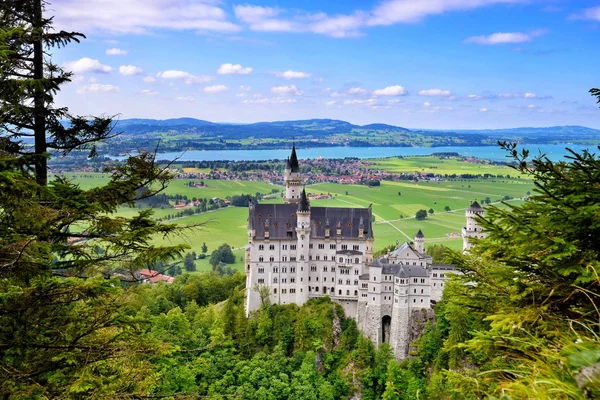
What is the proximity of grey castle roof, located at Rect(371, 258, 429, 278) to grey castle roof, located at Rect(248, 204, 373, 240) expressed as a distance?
4347 mm

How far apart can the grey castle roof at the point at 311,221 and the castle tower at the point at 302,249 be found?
1115 mm

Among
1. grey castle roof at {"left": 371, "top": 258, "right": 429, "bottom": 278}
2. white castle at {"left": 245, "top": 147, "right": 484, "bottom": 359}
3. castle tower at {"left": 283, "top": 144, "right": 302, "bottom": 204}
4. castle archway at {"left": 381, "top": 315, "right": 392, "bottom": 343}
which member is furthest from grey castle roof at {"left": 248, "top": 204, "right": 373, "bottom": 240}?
castle archway at {"left": 381, "top": 315, "right": 392, "bottom": 343}

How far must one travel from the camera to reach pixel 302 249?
54.1 m

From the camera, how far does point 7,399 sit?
8.05m

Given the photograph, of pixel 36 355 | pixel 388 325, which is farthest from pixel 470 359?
pixel 36 355

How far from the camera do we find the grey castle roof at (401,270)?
4934 cm

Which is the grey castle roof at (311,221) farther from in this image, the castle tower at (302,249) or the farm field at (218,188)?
the farm field at (218,188)

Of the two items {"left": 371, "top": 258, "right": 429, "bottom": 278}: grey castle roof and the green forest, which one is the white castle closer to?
{"left": 371, "top": 258, "right": 429, "bottom": 278}: grey castle roof

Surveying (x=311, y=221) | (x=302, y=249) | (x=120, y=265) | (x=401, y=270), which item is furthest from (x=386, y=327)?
(x=120, y=265)

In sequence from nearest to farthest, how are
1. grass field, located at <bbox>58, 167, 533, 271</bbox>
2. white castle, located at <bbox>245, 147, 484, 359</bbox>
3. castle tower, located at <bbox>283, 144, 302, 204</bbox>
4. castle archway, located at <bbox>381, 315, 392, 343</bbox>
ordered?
1. castle archway, located at <bbox>381, 315, 392, 343</bbox>
2. white castle, located at <bbox>245, 147, 484, 359</bbox>
3. castle tower, located at <bbox>283, 144, 302, 204</bbox>
4. grass field, located at <bbox>58, 167, 533, 271</bbox>

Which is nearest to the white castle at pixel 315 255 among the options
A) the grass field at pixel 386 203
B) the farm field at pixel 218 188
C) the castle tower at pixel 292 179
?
the castle tower at pixel 292 179

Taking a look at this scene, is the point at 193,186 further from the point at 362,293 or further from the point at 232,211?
the point at 362,293

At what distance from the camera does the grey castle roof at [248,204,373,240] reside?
178 ft

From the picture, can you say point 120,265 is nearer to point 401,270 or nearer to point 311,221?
point 401,270
